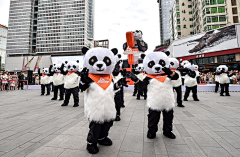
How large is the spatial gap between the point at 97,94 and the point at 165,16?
107617 mm

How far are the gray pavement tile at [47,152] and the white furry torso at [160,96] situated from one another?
6.10 feet

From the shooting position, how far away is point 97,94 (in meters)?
2.17

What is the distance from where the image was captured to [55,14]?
A: 7462 centimetres

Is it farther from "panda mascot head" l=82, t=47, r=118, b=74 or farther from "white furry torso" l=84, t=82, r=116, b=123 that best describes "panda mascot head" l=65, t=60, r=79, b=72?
"white furry torso" l=84, t=82, r=116, b=123

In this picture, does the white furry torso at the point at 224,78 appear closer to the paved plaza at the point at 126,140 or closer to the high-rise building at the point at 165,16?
the paved plaza at the point at 126,140

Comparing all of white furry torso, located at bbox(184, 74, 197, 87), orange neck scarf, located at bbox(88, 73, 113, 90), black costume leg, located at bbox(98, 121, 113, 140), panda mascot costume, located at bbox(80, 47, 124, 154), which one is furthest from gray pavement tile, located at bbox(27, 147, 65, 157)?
white furry torso, located at bbox(184, 74, 197, 87)

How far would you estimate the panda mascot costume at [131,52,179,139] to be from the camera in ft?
8.63

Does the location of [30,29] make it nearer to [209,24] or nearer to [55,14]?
[55,14]

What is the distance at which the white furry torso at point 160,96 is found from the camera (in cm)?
262

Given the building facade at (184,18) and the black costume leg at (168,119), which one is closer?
the black costume leg at (168,119)

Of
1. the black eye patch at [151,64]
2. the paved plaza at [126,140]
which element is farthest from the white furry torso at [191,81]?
the black eye patch at [151,64]

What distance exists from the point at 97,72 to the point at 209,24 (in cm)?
4157

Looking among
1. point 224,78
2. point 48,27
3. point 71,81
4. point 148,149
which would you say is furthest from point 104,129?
point 48,27

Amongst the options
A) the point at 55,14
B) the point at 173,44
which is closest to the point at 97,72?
the point at 173,44
